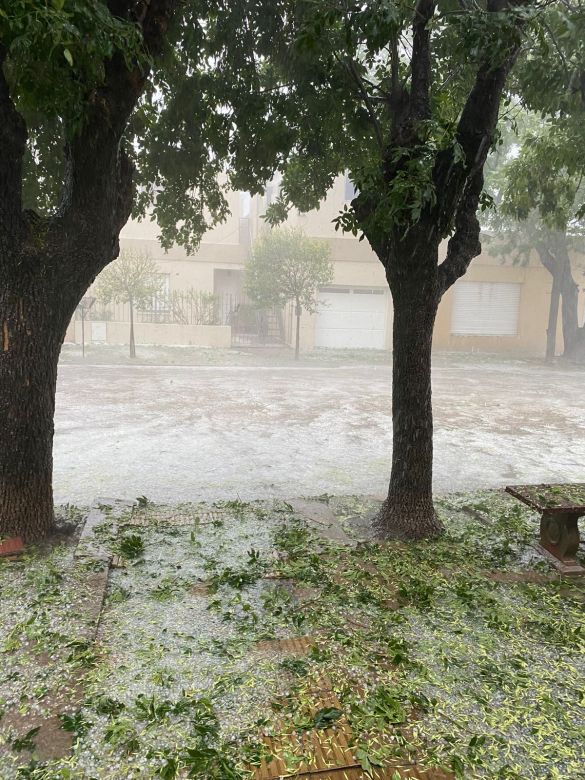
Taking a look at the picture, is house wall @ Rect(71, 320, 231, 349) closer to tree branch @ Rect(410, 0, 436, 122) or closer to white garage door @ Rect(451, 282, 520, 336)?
white garage door @ Rect(451, 282, 520, 336)

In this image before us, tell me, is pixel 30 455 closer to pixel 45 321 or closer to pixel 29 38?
pixel 45 321

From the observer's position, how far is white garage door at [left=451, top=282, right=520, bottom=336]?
24188 millimetres

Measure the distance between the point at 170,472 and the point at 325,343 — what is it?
1702cm

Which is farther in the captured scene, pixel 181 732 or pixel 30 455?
pixel 30 455

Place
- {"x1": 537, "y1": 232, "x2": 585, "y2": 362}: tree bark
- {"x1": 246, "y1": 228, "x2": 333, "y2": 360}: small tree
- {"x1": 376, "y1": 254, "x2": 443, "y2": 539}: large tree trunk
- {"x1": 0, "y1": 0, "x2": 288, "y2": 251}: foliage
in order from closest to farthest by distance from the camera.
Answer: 1. {"x1": 376, "y1": 254, "x2": 443, "y2": 539}: large tree trunk
2. {"x1": 0, "y1": 0, "x2": 288, "y2": 251}: foliage
3. {"x1": 246, "y1": 228, "x2": 333, "y2": 360}: small tree
4. {"x1": 537, "y1": 232, "x2": 585, "y2": 362}: tree bark

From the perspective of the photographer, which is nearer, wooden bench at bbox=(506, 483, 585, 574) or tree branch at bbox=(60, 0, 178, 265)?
tree branch at bbox=(60, 0, 178, 265)

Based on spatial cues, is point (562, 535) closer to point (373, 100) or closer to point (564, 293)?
point (373, 100)

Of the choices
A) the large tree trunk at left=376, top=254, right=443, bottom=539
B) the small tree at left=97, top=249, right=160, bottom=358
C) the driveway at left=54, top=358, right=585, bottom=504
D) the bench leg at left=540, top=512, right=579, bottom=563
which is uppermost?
the small tree at left=97, top=249, right=160, bottom=358

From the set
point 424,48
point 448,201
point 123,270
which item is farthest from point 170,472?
point 123,270

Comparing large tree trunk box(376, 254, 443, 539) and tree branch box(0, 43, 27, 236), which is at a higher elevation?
tree branch box(0, 43, 27, 236)

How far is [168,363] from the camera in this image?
19578 millimetres

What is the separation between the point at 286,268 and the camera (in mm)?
20266

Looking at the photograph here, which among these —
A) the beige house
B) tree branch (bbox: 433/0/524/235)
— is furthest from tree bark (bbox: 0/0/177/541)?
the beige house

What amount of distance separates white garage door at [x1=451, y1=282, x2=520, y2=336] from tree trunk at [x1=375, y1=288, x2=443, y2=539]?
20367 mm
